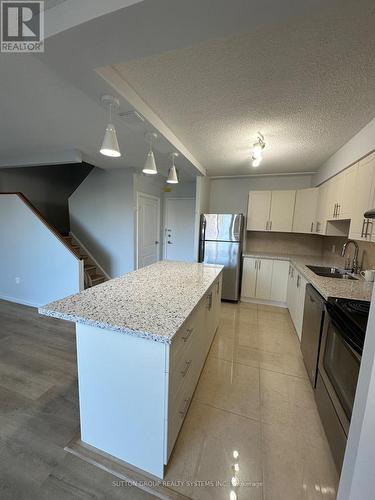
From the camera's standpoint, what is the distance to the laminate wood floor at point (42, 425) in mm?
1144

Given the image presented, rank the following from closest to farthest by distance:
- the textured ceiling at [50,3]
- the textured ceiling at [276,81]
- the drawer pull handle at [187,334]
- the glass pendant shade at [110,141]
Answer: the textured ceiling at [50,3]
the textured ceiling at [276,81]
the drawer pull handle at [187,334]
the glass pendant shade at [110,141]

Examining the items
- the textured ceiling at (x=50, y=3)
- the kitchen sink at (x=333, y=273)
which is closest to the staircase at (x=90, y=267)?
the textured ceiling at (x=50, y=3)

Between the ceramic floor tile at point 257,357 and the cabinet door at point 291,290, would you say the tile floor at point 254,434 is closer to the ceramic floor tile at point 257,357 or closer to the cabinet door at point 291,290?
the ceramic floor tile at point 257,357

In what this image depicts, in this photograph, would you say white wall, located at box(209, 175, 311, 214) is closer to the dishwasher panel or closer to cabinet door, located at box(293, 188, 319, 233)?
cabinet door, located at box(293, 188, 319, 233)

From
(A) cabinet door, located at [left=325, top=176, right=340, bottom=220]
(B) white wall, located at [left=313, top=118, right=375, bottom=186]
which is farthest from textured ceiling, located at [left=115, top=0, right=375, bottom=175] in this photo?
(A) cabinet door, located at [left=325, top=176, right=340, bottom=220]

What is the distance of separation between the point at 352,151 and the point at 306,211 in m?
1.37

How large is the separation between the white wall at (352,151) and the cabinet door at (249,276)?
169cm

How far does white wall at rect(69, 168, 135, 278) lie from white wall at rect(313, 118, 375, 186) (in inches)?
129

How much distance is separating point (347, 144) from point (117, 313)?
9.78 ft

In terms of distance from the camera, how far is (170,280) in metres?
1.99

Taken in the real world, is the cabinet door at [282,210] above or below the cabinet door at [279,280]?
above

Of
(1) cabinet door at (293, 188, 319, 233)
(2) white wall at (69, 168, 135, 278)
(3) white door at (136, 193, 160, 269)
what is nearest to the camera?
(1) cabinet door at (293, 188, 319, 233)

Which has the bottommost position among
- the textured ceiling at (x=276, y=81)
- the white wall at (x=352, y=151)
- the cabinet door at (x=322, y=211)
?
the cabinet door at (x=322, y=211)

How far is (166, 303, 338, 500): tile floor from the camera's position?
1.20 meters
